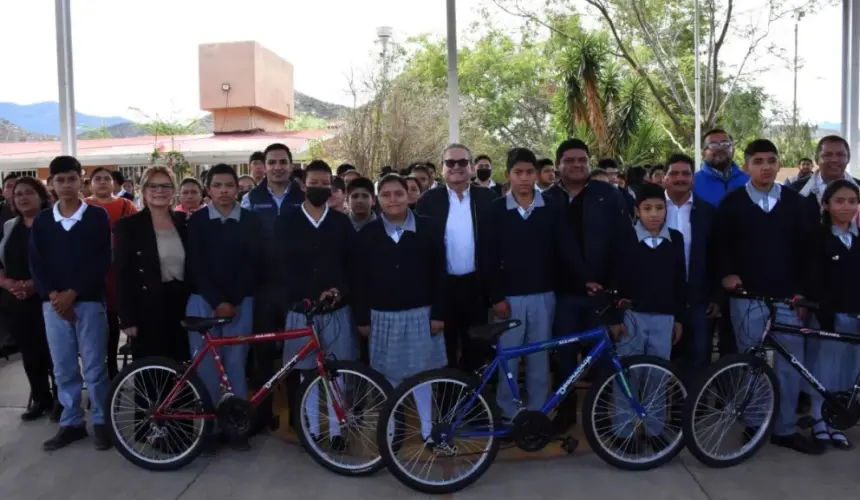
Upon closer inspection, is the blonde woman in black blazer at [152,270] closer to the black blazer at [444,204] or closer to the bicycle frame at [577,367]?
the black blazer at [444,204]

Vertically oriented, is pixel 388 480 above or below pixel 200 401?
below

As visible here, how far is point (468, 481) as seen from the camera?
12.8 ft

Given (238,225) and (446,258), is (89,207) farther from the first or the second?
(446,258)

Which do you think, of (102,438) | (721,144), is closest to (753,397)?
(721,144)

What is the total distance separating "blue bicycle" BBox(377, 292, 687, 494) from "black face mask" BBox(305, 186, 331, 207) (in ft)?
4.13

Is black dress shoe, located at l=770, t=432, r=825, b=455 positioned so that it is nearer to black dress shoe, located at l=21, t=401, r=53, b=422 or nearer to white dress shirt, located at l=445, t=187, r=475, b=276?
white dress shirt, located at l=445, t=187, r=475, b=276

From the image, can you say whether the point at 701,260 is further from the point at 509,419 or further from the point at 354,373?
the point at 354,373

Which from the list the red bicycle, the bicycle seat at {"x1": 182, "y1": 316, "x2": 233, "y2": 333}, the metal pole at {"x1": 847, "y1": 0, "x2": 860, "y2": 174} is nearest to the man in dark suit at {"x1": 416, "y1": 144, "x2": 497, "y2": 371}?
the red bicycle

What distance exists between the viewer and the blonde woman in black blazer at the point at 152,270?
4.47 m

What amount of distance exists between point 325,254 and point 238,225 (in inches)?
26.1

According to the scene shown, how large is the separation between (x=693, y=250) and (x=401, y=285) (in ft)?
6.35

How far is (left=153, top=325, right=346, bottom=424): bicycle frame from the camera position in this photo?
4148mm

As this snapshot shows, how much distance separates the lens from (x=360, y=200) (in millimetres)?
5242

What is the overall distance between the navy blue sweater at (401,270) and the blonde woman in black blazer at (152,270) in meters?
1.21
